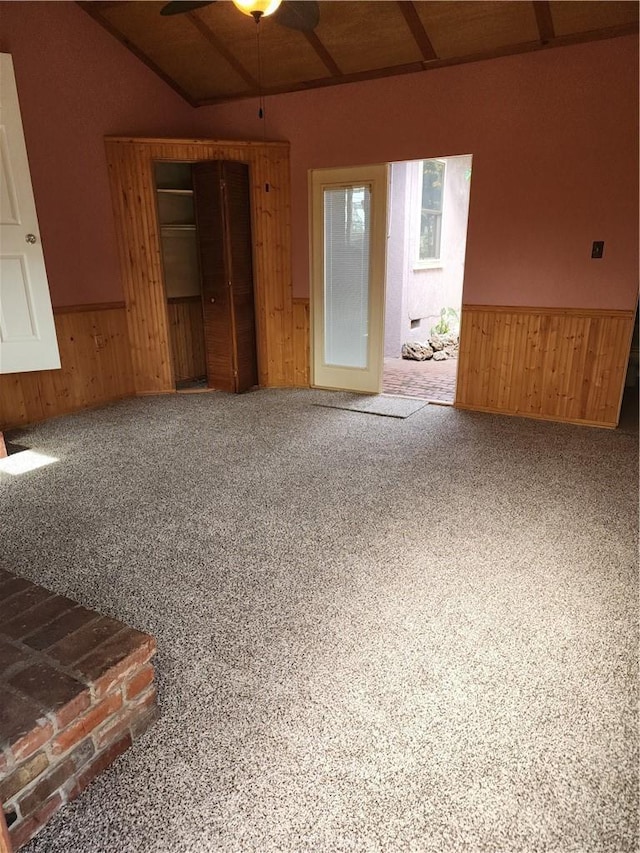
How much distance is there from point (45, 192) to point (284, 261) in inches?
77.5

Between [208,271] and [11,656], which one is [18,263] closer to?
[208,271]

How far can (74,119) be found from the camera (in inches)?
164

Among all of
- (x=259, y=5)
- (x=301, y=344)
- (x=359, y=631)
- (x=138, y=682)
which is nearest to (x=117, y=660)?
(x=138, y=682)

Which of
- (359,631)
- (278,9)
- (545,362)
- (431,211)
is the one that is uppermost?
(278,9)

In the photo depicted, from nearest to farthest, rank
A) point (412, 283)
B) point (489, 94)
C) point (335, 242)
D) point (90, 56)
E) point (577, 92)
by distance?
1. point (577, 92)
2. point (489, 94)
3. point (90, 56)
4. point (335, 242)
5. point (412, 283)

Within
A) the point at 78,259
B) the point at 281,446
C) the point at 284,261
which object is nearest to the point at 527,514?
the point at 281,446

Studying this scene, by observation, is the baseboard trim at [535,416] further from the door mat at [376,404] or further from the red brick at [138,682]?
the red brick at [138,682]

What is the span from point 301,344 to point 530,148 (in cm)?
244

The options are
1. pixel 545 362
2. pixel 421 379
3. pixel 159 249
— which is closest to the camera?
pixel 545 362

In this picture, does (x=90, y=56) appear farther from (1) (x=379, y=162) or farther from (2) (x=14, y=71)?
(1) (x=379, y=162)

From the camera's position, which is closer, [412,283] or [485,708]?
[485,708]

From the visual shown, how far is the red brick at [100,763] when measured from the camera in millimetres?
1364

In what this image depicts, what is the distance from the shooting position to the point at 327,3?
3.62m

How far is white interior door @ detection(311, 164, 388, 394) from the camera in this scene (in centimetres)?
451
